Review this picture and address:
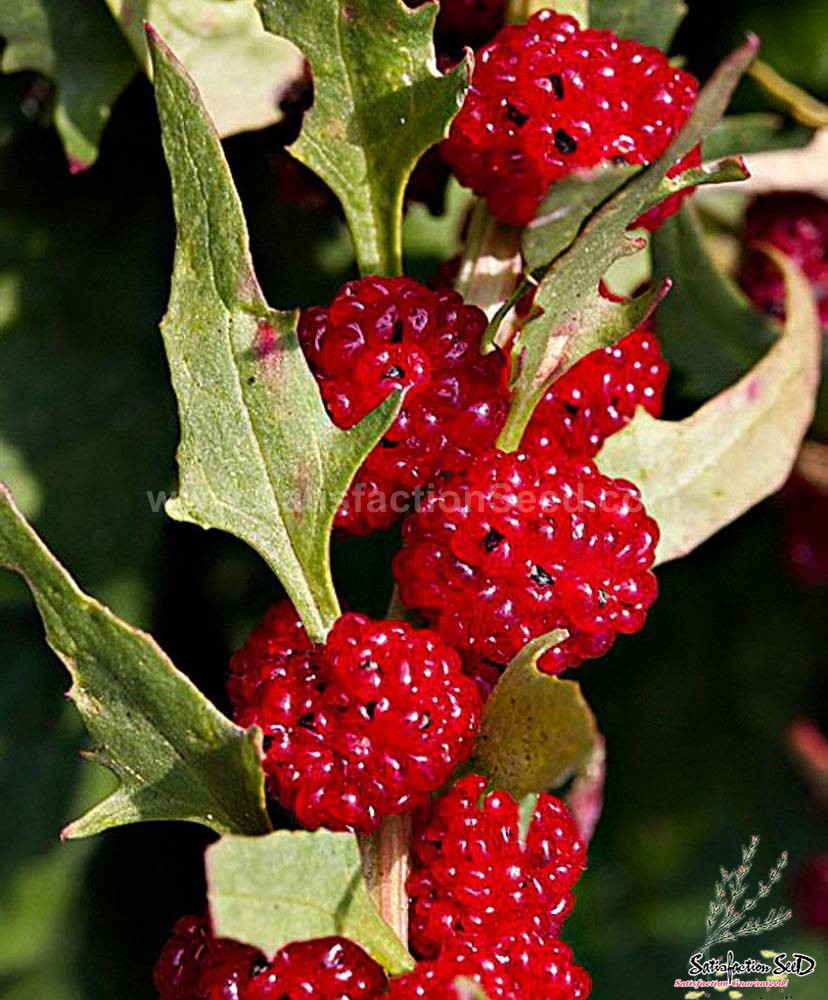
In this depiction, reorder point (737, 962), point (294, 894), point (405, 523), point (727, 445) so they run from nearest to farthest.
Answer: point (294, 894) < point (405, 523) < point (727, 445) < point (737, 962)

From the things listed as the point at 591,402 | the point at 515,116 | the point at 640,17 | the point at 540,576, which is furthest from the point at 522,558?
the point at 640,17

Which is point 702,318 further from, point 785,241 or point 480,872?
point 480,872

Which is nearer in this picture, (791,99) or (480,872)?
(480,872)

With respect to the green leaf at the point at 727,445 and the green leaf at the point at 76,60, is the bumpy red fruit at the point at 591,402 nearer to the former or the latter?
the green leaf at the point at 727,445

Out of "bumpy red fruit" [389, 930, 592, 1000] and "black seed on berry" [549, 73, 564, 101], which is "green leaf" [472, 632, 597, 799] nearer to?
"bumpy red fruit" [389, 930, 592, 1000]

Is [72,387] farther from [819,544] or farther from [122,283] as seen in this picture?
[819,544]

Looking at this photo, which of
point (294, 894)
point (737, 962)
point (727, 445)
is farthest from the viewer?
point (737, 962)
